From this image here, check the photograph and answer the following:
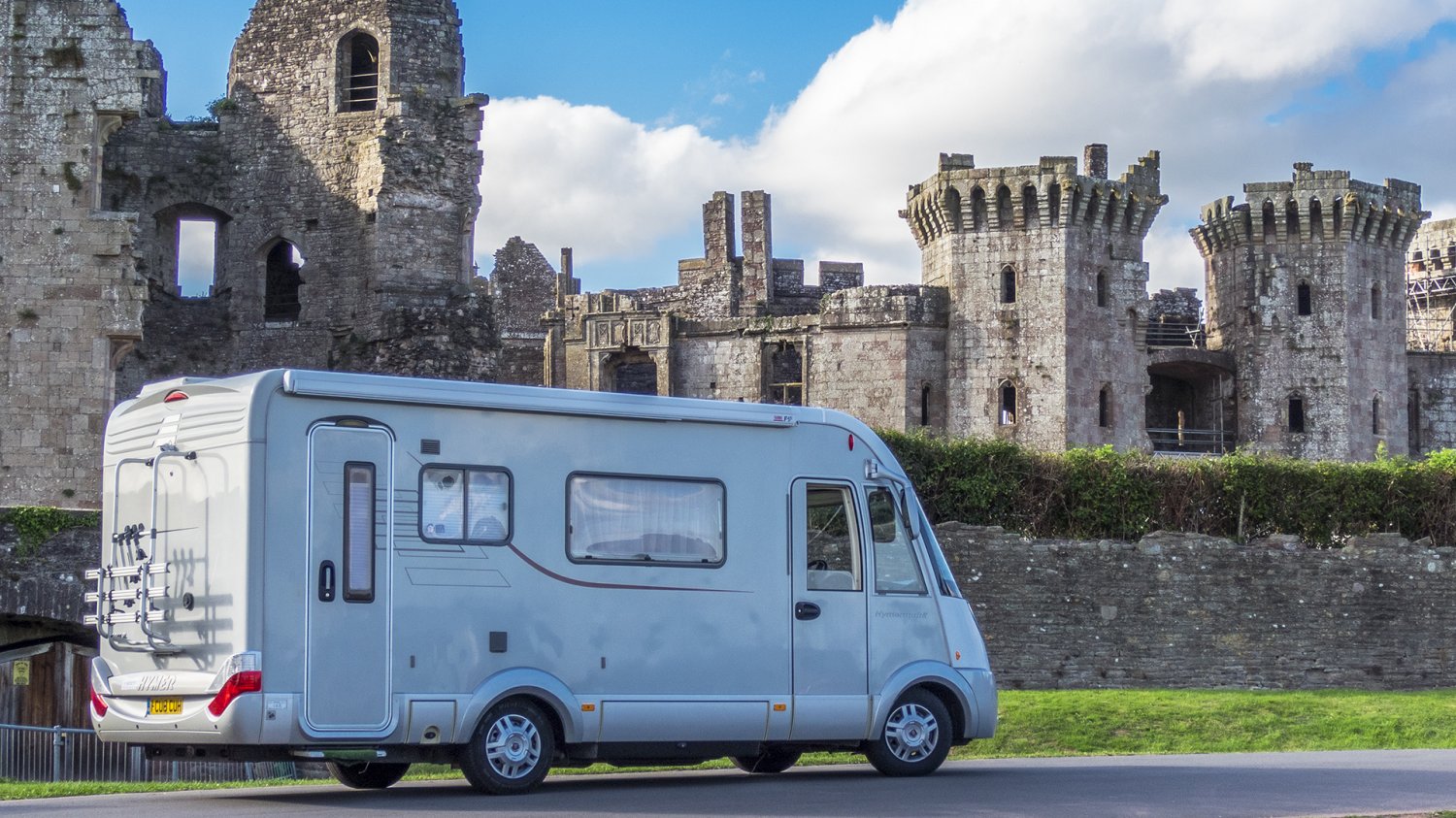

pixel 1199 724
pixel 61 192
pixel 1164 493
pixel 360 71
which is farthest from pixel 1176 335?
pixel 61 192

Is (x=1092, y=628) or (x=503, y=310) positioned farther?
(x=503, y=310)

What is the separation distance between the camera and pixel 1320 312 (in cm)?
5531

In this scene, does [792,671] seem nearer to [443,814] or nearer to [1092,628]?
[443,814]

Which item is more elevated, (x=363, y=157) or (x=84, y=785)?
(x=363, y=157)

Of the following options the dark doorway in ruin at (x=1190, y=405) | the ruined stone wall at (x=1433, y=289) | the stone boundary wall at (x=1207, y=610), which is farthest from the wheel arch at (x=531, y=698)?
the ruined stone wall at (x=1433, y=289)

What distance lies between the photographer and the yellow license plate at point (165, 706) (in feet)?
44.7

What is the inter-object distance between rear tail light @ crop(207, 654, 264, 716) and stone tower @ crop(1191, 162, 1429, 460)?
1756 inches

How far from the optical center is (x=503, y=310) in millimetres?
60875

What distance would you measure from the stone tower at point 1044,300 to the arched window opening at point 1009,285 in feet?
0.12

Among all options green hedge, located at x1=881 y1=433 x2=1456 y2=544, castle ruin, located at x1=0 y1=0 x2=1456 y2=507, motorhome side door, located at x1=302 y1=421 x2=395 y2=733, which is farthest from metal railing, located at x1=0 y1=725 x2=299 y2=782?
green hedge, located at x1=881 y1=433 x2=1456 y2=544

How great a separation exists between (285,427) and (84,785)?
4390mm

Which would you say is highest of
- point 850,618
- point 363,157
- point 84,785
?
point 363,157

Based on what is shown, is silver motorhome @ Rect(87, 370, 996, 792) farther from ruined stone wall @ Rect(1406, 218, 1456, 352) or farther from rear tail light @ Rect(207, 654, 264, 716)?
ruined stone wall @ Rect(1406, 218, 1456, 352)

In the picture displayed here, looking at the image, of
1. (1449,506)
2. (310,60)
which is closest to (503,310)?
(310,60)
